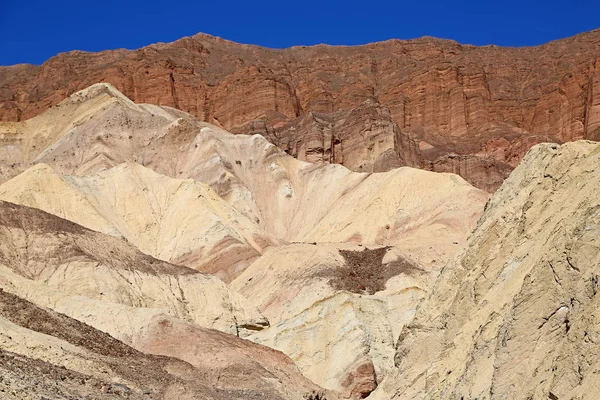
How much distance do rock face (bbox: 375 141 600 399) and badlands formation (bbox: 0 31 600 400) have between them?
5cm

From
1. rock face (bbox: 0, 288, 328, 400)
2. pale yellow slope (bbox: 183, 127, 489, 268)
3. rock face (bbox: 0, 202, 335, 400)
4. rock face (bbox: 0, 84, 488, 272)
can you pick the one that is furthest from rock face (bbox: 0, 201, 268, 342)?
pale yellow slope (bbox: 183, 127, 489, 268)

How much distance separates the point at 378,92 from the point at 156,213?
6490 centimetres

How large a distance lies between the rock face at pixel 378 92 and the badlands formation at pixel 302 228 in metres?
0.35

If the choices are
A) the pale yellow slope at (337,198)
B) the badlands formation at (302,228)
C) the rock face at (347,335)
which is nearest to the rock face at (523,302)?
the badlands formation at (302,228)

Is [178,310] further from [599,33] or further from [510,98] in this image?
[599,33]

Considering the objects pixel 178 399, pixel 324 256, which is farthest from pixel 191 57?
pixel 178 399

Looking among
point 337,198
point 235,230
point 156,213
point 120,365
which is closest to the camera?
point 120,365

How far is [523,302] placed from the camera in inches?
664

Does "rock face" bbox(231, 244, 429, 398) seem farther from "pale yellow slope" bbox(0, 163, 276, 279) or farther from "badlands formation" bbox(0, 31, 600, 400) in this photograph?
"pale yellow slope" bbox(0, 163, 276, 279)

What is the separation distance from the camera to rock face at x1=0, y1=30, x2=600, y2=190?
3969 inches

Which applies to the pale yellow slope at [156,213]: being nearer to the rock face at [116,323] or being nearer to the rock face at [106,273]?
the rock face at [106,273]

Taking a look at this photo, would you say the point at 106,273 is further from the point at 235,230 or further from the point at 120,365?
the point at 235,230

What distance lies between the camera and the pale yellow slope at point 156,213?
66.8 m

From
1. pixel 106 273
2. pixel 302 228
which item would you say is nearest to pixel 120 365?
pixel 106 273
